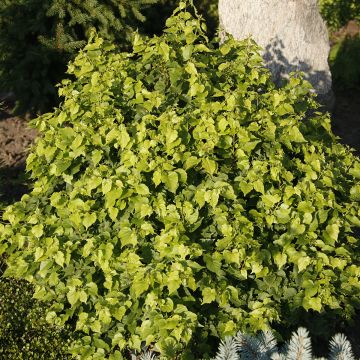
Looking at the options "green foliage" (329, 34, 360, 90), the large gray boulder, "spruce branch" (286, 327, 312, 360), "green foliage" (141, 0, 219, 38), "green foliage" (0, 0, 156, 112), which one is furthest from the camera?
"green foliage" (329, 34, 360, 90)

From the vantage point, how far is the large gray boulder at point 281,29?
613cm

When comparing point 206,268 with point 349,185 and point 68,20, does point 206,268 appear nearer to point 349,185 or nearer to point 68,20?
point 349,185

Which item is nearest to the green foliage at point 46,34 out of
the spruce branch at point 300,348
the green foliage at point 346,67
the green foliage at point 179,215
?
the green foliage at point 179,215

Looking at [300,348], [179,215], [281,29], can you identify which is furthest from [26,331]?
[281,29]

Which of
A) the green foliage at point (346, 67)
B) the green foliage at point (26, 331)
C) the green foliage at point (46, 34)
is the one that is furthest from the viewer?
the green foliage at point (346, 67)

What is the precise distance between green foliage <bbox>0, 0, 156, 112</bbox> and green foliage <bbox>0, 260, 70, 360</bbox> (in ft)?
9.74

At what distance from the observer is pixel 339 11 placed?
10.7 meters

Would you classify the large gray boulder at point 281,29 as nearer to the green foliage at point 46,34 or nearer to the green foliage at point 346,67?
the green foliage at point 46,34

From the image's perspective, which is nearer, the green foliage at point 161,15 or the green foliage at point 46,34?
the green foliage at point 46,34

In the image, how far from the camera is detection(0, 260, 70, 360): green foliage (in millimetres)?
3783

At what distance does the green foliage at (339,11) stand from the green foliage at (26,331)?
8.61 metres

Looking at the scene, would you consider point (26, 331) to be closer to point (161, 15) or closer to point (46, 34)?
point (46, 34)

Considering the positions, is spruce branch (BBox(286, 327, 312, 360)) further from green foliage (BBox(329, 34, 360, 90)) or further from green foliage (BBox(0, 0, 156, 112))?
green foliage (BBox(329, 34, 360, 90))

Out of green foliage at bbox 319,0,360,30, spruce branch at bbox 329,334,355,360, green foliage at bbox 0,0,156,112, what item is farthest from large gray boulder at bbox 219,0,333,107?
green foliage at bbox 319,0,360,30
